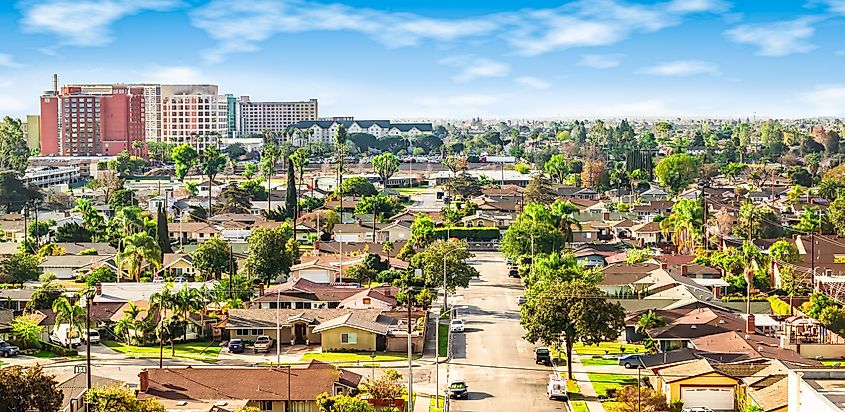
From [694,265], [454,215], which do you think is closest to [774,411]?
[694,265]

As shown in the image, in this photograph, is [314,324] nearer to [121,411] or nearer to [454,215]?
[121,411]

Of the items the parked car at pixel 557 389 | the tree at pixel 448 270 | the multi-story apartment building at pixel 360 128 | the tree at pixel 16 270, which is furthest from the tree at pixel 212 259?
the multi-story apartment building at pixel 360 128

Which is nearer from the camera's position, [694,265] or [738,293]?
[738,293]

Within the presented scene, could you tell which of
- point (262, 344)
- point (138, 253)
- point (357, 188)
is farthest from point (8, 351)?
point (357, 188)

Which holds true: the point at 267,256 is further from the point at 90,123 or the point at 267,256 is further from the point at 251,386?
the point at 90,123

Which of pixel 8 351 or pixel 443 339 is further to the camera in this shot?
pixel 443 339

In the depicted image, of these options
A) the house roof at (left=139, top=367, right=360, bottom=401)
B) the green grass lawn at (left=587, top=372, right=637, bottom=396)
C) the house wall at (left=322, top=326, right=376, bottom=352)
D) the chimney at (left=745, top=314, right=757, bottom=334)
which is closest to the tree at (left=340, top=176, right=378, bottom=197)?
the house wall at (left=322, top=326, right=376, bottom=352)
